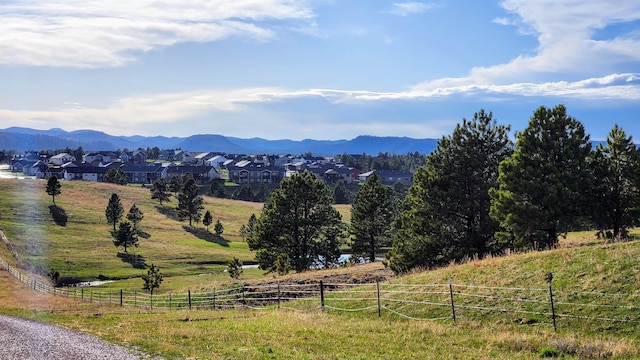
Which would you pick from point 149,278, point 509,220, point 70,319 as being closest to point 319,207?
point 149,278

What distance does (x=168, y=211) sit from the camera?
132m

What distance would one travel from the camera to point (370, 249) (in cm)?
6712

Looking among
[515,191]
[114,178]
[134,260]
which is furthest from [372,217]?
[114,178]

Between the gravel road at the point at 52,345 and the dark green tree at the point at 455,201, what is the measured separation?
87.9 ft

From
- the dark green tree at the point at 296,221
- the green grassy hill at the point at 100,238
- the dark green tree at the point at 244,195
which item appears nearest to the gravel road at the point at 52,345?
the dark green tree at the point at 296,221

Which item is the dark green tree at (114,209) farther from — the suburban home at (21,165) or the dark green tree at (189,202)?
the suburban home at (21,165)

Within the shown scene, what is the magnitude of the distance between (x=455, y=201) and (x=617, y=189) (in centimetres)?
1105

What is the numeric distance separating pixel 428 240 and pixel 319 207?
76.0 feet

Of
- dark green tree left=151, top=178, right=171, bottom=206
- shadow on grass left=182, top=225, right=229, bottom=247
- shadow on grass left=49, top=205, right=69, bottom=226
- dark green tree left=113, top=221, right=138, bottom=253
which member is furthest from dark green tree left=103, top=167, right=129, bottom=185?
dark green tree left=113, top=221, right=138, bottom=253

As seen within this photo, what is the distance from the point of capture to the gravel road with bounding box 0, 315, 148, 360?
14.9 metres

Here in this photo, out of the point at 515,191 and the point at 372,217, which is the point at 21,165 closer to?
the point at 372,217

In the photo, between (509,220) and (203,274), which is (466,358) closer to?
(509,220)

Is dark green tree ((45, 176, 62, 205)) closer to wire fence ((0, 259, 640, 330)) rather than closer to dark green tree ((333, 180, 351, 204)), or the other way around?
dark green tree ((333, 180, 351, 204))

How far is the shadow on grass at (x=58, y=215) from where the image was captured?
4105 inches
